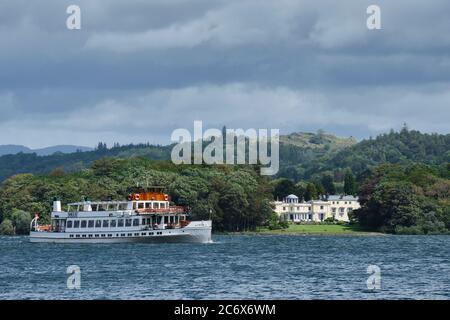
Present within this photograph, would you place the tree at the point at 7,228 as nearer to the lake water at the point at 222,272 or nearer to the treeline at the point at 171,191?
the treeline at the point at 171,191

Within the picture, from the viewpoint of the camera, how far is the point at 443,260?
322ft

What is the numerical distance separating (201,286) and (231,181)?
408ft

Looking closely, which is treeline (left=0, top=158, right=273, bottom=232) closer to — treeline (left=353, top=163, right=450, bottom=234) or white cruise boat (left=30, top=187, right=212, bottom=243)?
treeline (left=353, top=163, right=450, bottom=234)

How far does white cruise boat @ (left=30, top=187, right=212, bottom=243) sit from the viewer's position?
13050 cm

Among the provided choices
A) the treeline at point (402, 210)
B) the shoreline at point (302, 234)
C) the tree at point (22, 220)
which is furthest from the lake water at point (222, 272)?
the treeline at point (402, 210)

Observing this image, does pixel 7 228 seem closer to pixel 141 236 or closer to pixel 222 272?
pixel 141 236

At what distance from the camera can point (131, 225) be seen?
134 metres

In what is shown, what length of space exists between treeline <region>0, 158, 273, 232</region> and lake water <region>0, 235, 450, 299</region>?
5873 centimetres

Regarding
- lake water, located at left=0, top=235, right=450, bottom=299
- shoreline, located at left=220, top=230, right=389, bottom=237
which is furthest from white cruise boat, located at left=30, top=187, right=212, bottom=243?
shoreline, located at left=220, top=230, right=389, bottom=237

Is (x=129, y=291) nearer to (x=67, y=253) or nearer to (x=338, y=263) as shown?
(x=338, y=263)

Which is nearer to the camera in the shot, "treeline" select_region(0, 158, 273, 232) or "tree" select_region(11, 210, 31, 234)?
"tree" select_region(11, 210, 31, 234)

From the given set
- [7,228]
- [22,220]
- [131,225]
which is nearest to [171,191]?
[22,220]

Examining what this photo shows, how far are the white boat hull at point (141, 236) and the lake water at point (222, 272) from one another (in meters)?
8.87

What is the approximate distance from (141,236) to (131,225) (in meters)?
2.63
